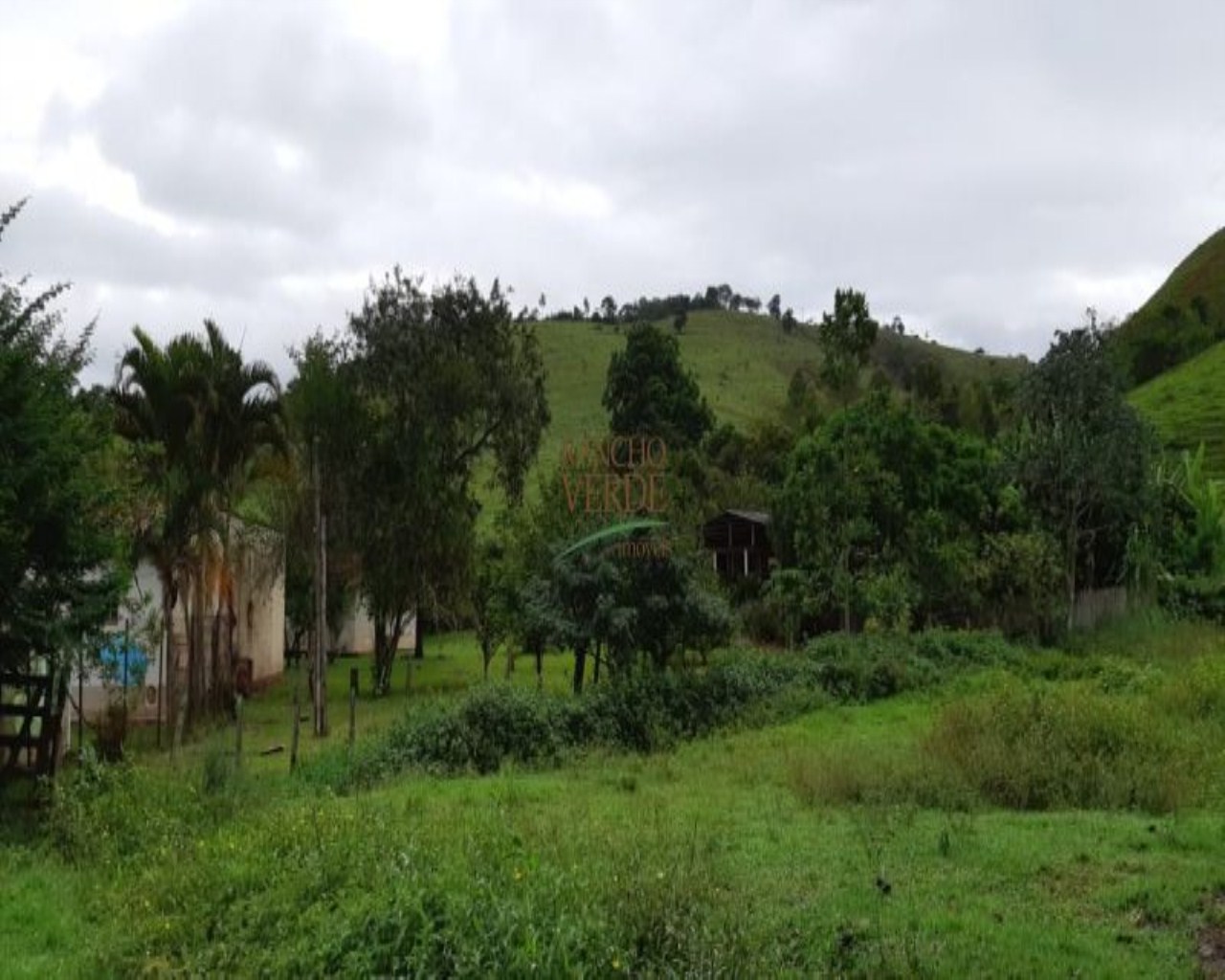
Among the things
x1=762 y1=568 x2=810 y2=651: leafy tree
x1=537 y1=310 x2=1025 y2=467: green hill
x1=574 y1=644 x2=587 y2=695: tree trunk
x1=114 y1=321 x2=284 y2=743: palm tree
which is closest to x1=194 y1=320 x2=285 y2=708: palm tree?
x1=114 y1=321 x2=284 y2=743: palm tree

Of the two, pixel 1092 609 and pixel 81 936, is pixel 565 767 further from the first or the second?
pixel 1092 609

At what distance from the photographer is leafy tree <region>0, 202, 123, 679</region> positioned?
35.7 ft

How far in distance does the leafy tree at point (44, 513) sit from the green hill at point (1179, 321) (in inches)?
2239

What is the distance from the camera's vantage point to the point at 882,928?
23.4 ft

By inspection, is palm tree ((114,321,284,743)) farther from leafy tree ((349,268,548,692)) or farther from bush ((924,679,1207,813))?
bush ((924,679,1207,813))

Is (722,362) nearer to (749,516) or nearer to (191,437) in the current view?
(749,516)

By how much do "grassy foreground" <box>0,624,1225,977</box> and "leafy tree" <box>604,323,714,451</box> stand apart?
4335cm

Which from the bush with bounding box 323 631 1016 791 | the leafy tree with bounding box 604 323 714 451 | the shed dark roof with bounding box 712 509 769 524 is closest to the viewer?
the bush with bounding box 323 631 1016 791

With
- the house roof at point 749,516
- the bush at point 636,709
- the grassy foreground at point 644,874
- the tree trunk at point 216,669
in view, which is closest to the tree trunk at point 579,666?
the bush at point 636,709

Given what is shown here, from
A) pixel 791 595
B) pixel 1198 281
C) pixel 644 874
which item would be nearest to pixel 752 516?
pixel 791 595

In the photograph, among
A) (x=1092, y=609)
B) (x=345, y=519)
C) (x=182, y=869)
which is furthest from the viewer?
(x=345, y=519)

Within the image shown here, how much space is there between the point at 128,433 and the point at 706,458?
3457 cm

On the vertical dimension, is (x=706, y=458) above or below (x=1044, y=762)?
above

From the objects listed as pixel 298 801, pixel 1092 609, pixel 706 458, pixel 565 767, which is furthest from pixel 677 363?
pixel 298 801
